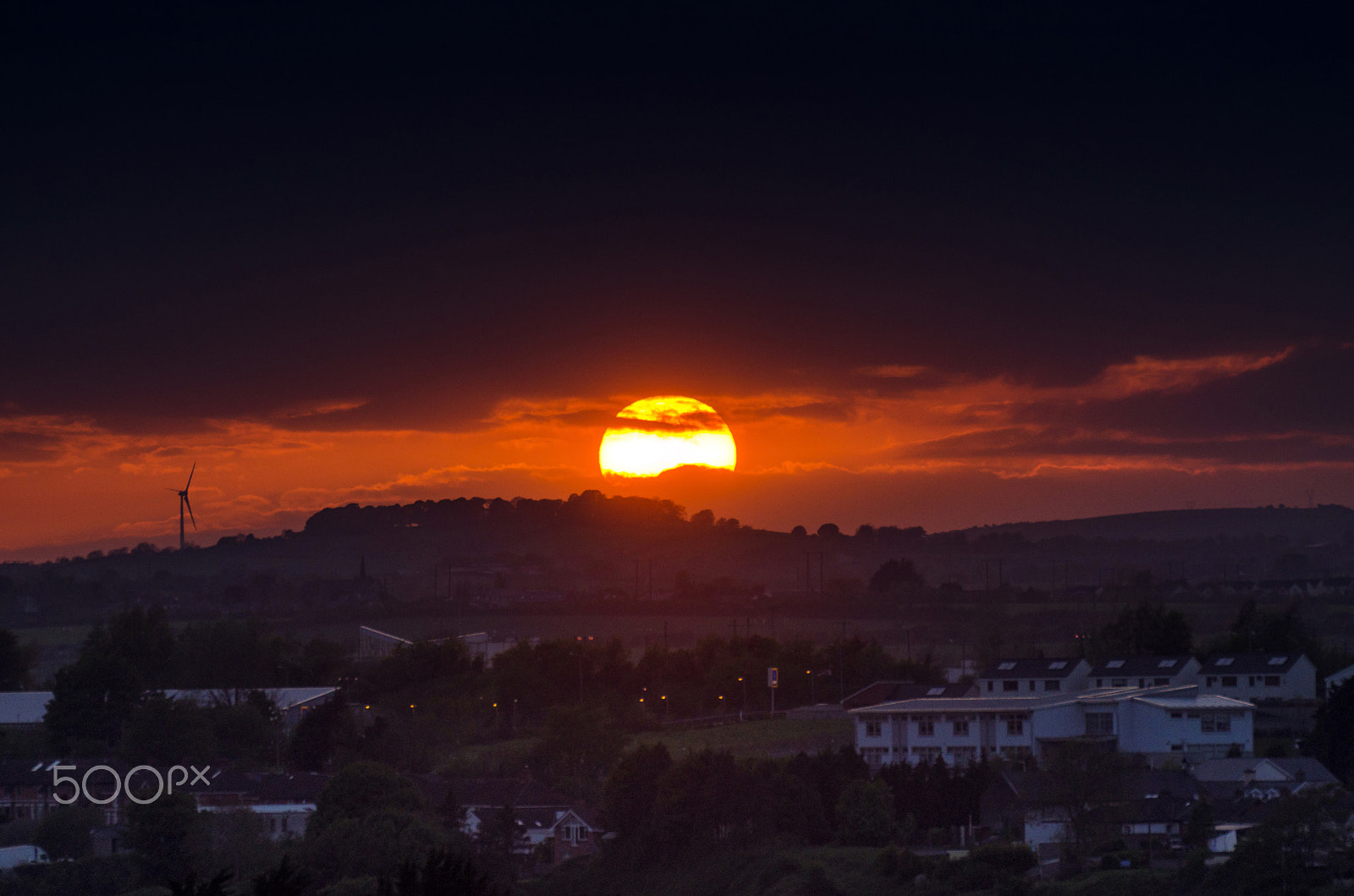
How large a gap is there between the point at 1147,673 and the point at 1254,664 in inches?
206

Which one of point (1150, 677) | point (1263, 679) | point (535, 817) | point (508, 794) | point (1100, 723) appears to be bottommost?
point (535, 817)

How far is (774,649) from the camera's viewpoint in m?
98.5

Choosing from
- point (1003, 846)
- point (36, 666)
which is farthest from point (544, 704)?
point (36, 666)

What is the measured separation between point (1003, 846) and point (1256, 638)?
132 ft

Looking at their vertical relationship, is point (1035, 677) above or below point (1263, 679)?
above

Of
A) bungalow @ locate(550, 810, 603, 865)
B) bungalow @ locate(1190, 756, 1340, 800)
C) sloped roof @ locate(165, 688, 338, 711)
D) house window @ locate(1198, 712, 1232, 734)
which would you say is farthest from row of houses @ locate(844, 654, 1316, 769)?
sloped roof @ locate(165, 688, 338, 711)

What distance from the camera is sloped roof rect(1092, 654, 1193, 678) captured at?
77625mm

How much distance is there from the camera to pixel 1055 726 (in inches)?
2724

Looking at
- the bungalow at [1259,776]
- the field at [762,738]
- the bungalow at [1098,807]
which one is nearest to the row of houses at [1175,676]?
the field at [762,738]

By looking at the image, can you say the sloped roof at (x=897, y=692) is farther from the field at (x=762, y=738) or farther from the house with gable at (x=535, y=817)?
the house with gable at (x=535, y=817)

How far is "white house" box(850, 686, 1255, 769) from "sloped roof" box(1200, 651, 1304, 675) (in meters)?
6.80

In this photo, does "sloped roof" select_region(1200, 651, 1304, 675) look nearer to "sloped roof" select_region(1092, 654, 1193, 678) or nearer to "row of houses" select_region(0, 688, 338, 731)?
"sloped roof" select_region(1092, 654, 1193, 678)

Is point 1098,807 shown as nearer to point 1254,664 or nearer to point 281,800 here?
point 1254,664

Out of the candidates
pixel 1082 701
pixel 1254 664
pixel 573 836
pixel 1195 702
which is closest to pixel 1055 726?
pixel 1082 701
